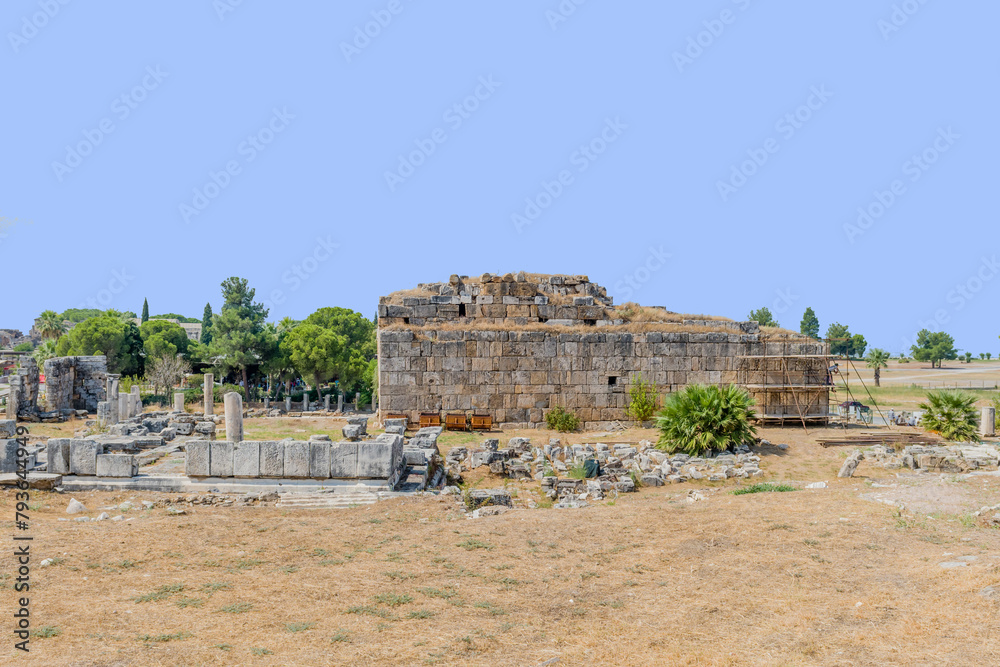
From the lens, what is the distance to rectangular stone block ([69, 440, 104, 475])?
42.4ft

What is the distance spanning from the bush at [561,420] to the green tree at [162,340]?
41.2 meters

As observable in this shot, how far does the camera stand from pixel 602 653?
5359 millimetres

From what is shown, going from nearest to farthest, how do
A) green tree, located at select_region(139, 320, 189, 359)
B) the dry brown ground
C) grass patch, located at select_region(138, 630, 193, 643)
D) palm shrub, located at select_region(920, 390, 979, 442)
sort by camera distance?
the dry brown ground
grass patch, located at select_region(138, 630, 193, 643)
palm shrub, located at select_region(920, 390, 979, 442)
green tree, located at select_region(139, 320, 189, 359)

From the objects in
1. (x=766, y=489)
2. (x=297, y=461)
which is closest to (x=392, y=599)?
(x=297, y=461)

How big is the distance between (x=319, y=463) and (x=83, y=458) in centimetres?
488

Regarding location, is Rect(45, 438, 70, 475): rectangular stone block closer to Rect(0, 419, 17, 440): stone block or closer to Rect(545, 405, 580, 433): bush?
Rect(0, 419, 17, 440): stone block

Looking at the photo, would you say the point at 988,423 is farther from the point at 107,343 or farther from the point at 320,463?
the point at 107,343

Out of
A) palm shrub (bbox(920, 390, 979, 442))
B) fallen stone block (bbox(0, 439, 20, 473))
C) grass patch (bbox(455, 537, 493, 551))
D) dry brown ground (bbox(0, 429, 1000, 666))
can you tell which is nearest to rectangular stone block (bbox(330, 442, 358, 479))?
dry brown ground (bbox(0, 429, 1000, 666))

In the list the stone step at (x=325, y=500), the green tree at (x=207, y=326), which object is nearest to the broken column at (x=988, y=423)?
the stone step at (x=325, y=500)

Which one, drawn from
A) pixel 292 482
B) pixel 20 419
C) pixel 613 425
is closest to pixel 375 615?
pixel 292 482

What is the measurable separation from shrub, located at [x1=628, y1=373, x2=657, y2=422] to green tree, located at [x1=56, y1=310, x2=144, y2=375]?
43.4 meters

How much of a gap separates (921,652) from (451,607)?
13.2 ft

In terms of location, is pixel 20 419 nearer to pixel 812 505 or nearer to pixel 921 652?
pixel 812 505

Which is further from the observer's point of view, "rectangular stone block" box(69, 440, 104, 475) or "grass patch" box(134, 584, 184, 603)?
"rectangular stone block" box(69, 440, 104, 475)
